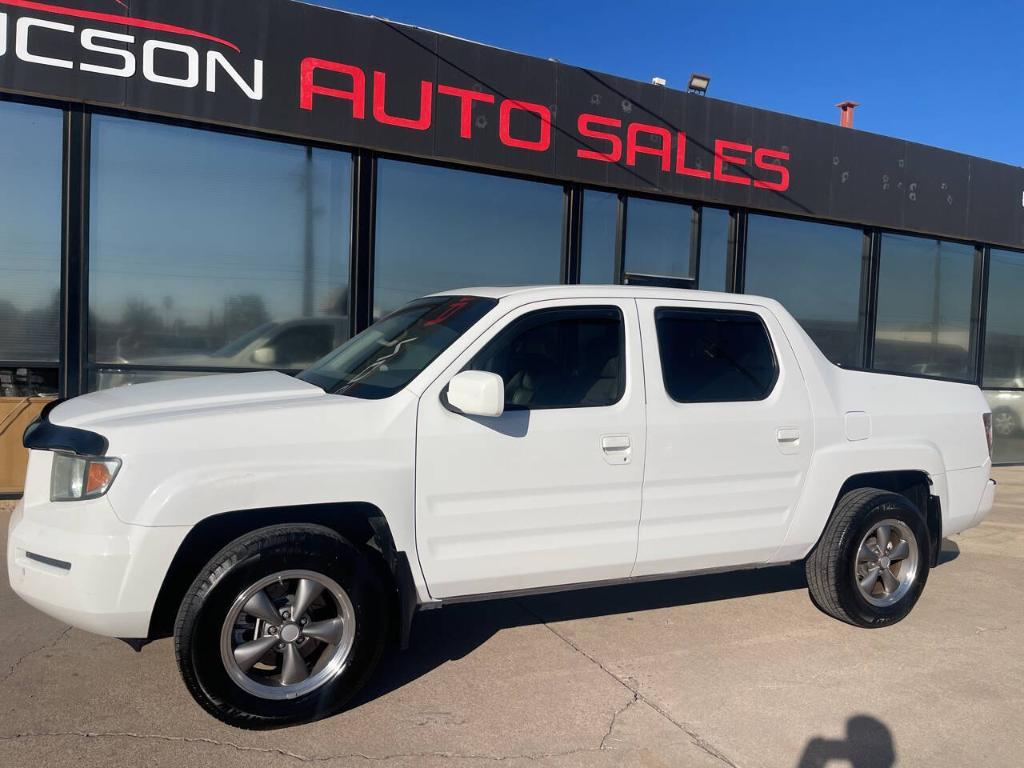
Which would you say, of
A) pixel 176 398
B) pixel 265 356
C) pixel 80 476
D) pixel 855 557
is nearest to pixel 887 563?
pixel 855 557

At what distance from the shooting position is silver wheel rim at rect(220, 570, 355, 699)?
3.41m

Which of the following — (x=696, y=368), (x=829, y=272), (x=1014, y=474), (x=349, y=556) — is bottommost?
(x=1014, y=474)

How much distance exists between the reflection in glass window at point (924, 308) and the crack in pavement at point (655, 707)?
27.9 ft

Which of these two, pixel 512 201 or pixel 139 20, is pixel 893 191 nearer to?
pixel 512 201

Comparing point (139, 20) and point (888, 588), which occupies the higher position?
point (139, 20)

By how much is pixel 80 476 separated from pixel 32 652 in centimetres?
148

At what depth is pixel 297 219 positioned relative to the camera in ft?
26.5

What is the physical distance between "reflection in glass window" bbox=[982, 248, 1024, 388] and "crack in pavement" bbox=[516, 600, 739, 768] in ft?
34.4

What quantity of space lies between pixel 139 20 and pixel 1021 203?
39.4 ft

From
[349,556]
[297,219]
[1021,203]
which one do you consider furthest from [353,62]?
[1021,203]

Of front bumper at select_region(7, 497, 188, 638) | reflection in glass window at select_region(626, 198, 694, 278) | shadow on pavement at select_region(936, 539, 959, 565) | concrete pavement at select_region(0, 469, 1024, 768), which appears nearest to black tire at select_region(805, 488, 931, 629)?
concrete pavement at select_region(0, 469, 1024, 768)

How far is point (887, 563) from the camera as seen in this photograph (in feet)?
16.3

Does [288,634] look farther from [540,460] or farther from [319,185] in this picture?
[319,185]

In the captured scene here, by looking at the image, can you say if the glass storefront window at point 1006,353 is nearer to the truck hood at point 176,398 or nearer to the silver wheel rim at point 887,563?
the silver wheel rim at point 887,563
